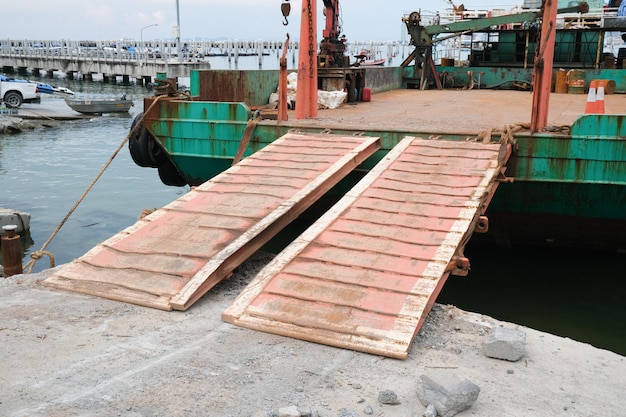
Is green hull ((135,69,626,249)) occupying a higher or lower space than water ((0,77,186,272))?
higher

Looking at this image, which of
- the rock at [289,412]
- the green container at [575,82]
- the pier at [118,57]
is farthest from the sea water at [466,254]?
the pier at [118,57]

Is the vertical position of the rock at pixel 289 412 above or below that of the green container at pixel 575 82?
below

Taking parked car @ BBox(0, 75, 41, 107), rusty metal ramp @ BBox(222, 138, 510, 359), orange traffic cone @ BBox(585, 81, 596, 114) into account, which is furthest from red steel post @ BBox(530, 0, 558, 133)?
parked car @ BBox(0, 75, 41, 107)

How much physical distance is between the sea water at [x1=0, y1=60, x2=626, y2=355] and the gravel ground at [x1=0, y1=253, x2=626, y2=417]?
9.46ft

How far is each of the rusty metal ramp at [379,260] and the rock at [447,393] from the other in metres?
0.46

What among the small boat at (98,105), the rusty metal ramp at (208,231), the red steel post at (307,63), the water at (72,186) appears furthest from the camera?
the small boat at (98,105)

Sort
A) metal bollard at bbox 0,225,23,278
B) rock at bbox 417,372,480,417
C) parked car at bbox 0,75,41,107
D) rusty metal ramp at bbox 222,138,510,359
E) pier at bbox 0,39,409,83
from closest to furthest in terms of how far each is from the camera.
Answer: rock at bbox 417,372,480,417, rusty metal ramp at bbox 222,138,510,359, metal bollard at bbox 0,225,23,278, parked car at bbox 0,75,41,107, pier at bbox 0,39,409,83

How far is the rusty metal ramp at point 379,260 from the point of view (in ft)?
14.4

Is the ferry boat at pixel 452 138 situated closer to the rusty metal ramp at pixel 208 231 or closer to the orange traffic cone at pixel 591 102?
the orange traffic cone at pixel 591 102

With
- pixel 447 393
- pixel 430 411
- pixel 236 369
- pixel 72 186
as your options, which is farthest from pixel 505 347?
pixel 72 186

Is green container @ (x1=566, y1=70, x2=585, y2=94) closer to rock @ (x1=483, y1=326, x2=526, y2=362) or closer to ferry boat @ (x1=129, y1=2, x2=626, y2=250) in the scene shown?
ferry boat @ (x1=129, y1=2, x2=626, y2=250)

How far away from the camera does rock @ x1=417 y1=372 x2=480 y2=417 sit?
348 centimetres

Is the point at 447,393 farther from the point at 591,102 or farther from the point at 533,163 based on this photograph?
the point at 591,102

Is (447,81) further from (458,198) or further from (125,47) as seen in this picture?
(125,47)
